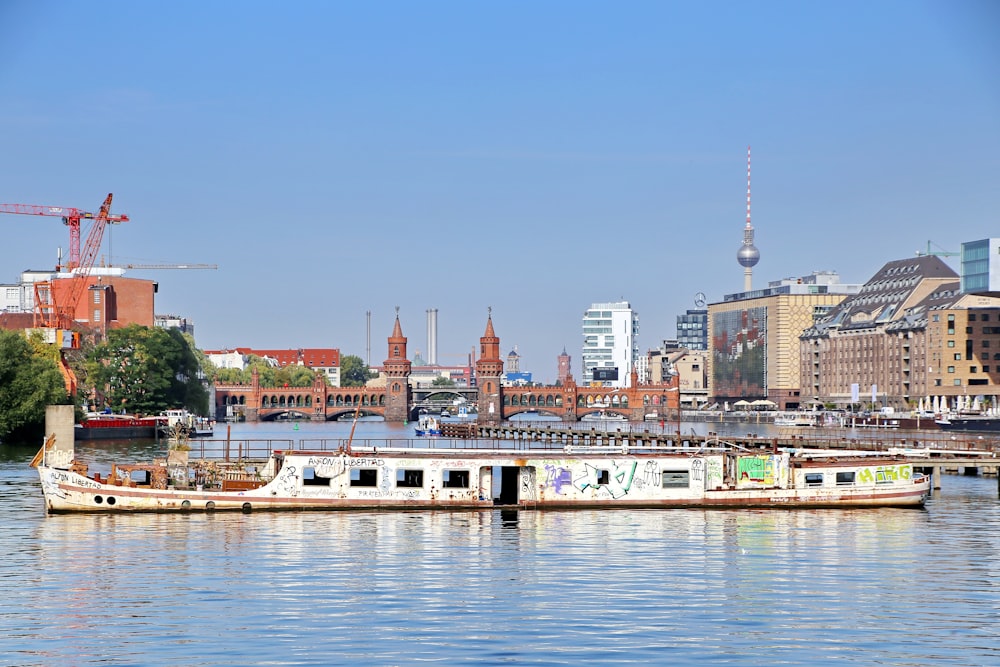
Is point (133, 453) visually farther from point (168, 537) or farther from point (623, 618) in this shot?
point (623, 618)

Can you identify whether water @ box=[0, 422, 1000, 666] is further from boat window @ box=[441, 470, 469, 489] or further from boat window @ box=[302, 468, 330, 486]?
boat window @ box=[441, 470, 469, 489]

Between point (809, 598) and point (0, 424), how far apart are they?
10237 centimetres

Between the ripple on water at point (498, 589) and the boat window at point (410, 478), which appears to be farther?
the boat window at point (410, 478)

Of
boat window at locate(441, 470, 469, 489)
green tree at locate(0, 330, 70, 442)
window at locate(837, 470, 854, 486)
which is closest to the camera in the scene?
boat window at locate(441, 470, 469, 489)

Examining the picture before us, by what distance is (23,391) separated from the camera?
136500mm

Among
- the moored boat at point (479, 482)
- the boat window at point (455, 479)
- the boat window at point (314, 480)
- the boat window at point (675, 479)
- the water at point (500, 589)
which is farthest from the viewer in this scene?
the boat window at point (675, 479)

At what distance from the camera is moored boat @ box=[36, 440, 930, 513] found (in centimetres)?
7031

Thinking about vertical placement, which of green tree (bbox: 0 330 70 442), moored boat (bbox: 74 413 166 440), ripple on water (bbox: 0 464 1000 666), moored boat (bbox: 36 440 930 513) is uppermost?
green tree (bbox: 0 330 70 442)

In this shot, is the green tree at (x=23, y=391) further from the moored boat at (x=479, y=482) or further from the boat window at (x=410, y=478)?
the boat window at (x=410, y=478)

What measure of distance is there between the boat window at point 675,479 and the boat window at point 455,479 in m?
9.49

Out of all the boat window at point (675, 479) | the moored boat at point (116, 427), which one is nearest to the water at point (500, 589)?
the boat window at point (675, 479)

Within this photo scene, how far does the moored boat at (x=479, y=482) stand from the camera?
231ft

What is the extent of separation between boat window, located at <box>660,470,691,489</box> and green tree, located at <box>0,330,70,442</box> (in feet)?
258

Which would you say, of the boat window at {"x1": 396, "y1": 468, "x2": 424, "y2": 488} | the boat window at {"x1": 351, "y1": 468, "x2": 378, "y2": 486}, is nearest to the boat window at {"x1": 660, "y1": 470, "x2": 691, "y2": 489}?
the boat window at {"x1": 396, "y1": 468, "x2": 424, "y2": 488}
